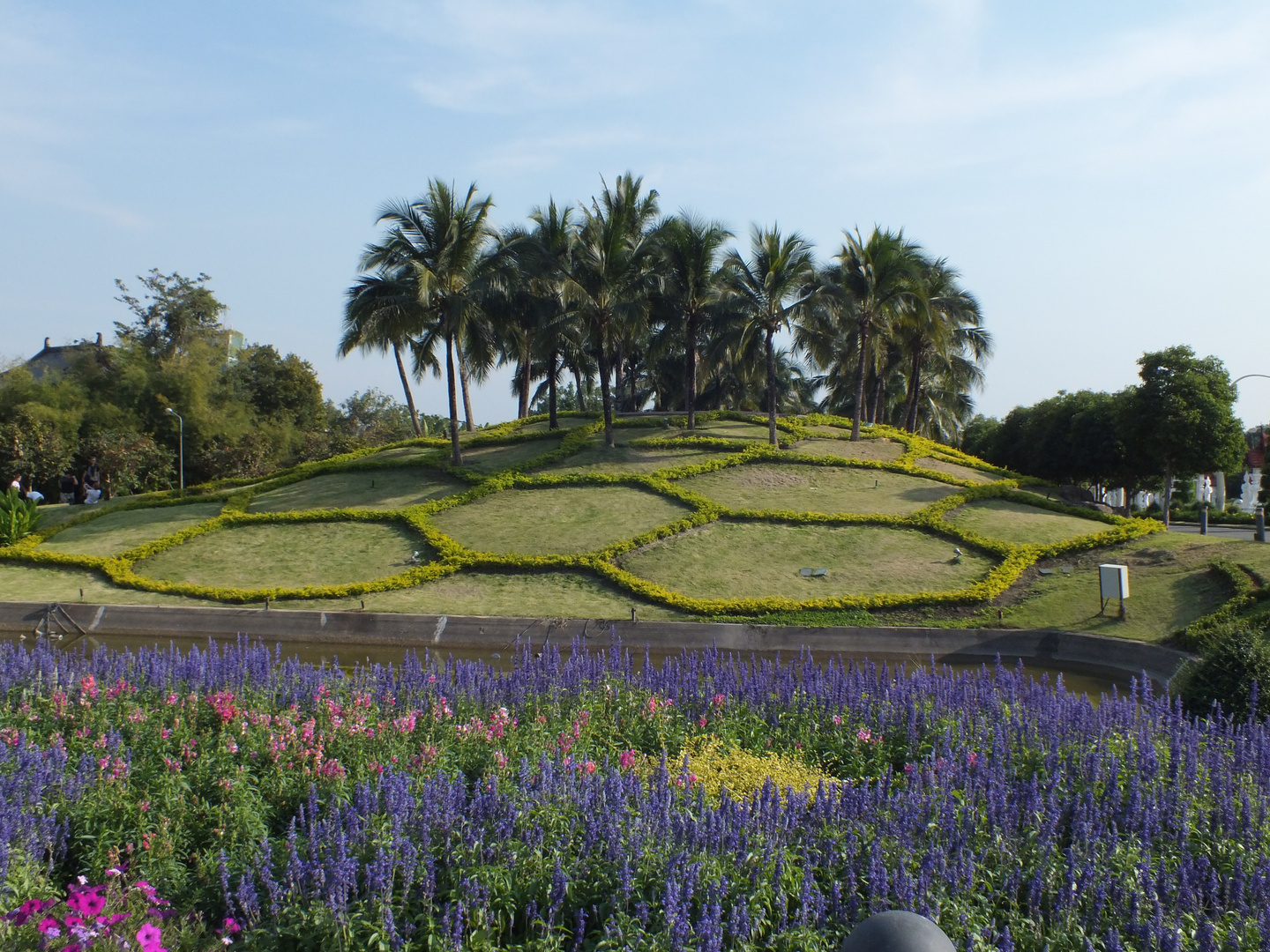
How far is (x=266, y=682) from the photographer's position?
372 inches

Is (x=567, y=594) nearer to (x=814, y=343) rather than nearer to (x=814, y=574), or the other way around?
(x=814, y=574)

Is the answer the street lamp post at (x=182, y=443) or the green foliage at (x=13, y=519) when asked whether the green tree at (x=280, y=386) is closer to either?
the street lamp post at (x=182, y=443)

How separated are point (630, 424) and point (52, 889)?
3097 cm

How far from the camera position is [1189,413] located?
105ft

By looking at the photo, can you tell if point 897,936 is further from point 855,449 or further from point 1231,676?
point 855,449

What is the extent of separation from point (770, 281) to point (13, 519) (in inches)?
896

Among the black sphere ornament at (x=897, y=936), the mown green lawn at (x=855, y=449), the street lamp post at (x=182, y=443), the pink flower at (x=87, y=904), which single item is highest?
the street lamp post at (x=182, y=443)

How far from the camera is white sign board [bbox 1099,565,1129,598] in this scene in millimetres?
17359

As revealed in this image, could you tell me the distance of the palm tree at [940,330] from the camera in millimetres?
34906

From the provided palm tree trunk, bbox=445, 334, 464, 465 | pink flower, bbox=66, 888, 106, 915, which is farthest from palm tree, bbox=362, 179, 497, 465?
pink flower, bbox=66, 888, 106, 915

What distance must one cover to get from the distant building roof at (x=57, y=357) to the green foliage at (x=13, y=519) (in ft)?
88.3

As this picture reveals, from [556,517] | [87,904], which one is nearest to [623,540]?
[556,517]

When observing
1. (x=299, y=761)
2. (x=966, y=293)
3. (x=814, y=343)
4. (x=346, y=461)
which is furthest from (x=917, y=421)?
(x=299, y=761)

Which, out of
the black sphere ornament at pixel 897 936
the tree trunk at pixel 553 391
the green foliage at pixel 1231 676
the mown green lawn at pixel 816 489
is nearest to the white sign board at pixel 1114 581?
the green foliage at pixel 1231 676
